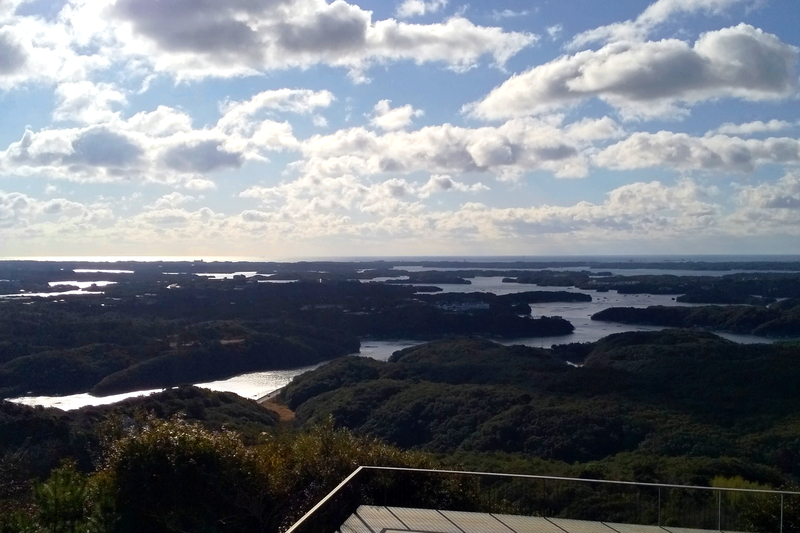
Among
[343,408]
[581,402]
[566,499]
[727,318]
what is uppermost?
[566,499]

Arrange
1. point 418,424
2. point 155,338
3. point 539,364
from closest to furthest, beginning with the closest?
point 418,424 → point 539,364 → point 155,338

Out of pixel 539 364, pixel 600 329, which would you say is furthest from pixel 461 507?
pixel 600 329

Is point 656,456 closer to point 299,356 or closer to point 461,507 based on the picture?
point 461,507

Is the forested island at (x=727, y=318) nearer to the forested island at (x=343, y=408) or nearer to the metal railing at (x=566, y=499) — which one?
the forested island at (x=343, y=408)

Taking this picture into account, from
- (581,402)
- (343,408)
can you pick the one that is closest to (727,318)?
(581,402)

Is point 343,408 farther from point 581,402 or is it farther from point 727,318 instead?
point 727,318

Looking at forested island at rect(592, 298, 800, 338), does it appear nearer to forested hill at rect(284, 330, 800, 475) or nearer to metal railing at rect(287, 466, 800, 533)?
forested hill at rect(284, 330, 800, 475)

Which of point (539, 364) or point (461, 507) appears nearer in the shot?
point (461, 507)
